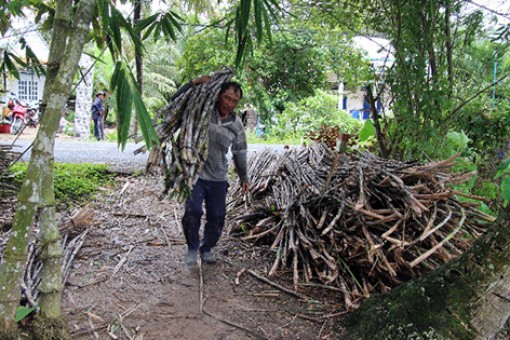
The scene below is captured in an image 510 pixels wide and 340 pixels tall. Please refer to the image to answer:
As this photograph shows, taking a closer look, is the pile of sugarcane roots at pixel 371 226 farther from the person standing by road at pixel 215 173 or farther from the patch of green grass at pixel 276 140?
the patch of green grass at pixel 276 140

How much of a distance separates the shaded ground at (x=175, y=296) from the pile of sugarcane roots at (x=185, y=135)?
0.82 meters

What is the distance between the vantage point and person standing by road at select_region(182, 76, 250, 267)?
3609mm

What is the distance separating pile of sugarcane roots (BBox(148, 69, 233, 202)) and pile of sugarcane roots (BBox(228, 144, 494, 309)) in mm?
1163

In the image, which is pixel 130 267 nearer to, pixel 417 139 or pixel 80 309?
pixel 80 309

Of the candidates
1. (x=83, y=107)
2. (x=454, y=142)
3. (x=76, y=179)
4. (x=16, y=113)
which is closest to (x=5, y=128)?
(x=16, y=113)

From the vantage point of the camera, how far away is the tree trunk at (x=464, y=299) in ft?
6.79

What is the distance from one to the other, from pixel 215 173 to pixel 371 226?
144 centimetres

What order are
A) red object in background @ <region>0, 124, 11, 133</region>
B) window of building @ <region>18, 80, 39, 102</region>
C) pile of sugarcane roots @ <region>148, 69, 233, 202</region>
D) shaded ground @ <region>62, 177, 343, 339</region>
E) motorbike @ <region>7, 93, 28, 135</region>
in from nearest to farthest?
shaded ground @ <region>62, 177, 343, 339</region> → pile of sugarcane roots @ <region>148, 69, 233, 202</region> → red object in background @ <region>0, 124, 11, 133</region> → motorbike @ <region>7, 93, 28, 135</region> → window of building @ <region>18, 80, 39, 102</region>

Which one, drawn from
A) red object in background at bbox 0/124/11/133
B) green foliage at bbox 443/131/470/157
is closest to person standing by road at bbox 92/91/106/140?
red object in background at bbox 0/124/11/133

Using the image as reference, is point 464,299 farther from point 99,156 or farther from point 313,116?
point 313,116

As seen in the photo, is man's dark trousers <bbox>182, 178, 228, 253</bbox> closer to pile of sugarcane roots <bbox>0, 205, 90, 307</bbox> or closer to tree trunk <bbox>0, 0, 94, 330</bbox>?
pile of sugarcane roots <bbox>0, 205, 90, 307</bbox>

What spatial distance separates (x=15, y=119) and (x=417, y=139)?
1482cm

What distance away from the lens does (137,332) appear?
2812mm

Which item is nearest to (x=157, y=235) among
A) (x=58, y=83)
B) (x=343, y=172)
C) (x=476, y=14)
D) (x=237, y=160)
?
(x=237, y=160)
